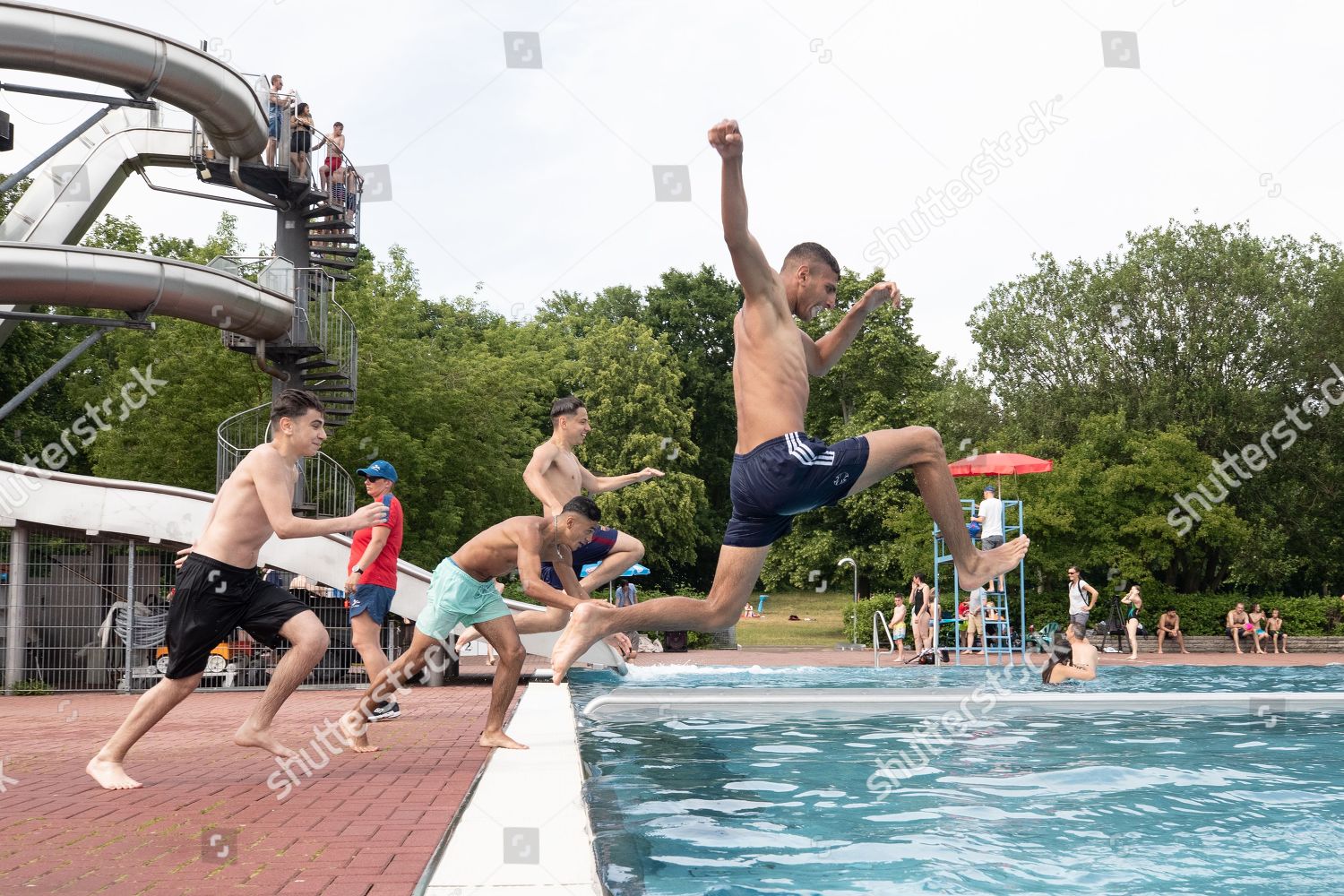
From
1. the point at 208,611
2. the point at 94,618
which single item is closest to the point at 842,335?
the point at 208,611

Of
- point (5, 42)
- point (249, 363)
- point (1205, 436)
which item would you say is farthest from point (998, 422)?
point (5, 42)

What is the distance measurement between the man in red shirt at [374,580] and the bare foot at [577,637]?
10.1ft

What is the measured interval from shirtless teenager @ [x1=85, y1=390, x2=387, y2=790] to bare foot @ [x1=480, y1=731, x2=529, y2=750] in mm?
1157

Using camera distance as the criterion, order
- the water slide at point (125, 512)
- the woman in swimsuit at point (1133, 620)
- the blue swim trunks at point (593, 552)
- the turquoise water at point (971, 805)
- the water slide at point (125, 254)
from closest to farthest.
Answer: the turquoise water at point (971, 805) → the blue swim trunks at point (593, 552) → the water slide at point (125, 512) → the water slide at point (125, 254) → the woman in swimsuit at point (1133, 620)

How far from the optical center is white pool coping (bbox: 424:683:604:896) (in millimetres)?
3072

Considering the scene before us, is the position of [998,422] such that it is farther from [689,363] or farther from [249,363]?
[249,363]

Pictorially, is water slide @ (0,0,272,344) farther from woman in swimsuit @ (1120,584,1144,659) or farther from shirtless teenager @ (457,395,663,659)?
woman in swimsuit @ (1120,584,1144,659)

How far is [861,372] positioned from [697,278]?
1073 centimetres

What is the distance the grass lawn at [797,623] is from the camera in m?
34.6

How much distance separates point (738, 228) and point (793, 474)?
46.0 inches

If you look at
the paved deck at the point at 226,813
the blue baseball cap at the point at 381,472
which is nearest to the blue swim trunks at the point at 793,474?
Result: the paved deck at the point at 226,813

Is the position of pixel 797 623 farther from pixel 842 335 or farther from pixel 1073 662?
pixel 842 335

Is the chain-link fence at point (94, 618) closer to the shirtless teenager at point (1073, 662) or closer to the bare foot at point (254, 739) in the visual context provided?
the bare foot at point (254, 739)

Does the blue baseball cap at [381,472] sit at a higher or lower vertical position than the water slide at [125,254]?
lower
